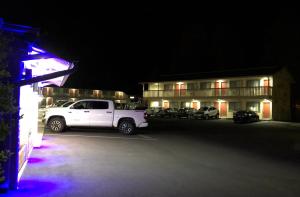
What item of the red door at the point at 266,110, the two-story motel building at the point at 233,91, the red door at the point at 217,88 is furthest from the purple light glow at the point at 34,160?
the red door at the point at 217,88

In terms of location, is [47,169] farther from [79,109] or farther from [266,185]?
[79,109]

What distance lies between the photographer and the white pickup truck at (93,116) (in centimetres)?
2142

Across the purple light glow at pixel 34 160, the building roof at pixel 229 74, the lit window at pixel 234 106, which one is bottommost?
the purple light glow at pixel 34 160

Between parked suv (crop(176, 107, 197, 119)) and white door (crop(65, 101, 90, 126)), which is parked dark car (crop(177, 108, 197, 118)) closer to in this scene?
parked suv (crop(176, 107, 197, 119))

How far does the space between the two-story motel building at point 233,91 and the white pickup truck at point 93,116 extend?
29269mm

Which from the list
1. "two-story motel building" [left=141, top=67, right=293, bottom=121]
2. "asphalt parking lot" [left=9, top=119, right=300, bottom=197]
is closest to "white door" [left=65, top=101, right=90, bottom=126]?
"asphalt parking lot" [left=9, top=119, right=300, bottom=197]

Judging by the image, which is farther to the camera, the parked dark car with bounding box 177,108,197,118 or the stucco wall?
the parked dark car with bounding box 177,108,197,118

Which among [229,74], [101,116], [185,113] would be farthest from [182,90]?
[101,116]

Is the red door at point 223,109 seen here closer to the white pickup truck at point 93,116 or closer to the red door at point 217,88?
the red door at point 217,88

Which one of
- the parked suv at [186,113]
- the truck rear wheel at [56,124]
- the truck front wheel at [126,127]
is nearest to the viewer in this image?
the truck rear wheel at [56,124]

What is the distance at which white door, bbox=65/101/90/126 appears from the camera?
70.4ft

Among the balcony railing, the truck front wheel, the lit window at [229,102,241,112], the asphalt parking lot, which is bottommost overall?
the asphalt parking lot

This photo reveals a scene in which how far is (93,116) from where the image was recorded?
21531mm

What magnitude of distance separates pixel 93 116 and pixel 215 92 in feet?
112
